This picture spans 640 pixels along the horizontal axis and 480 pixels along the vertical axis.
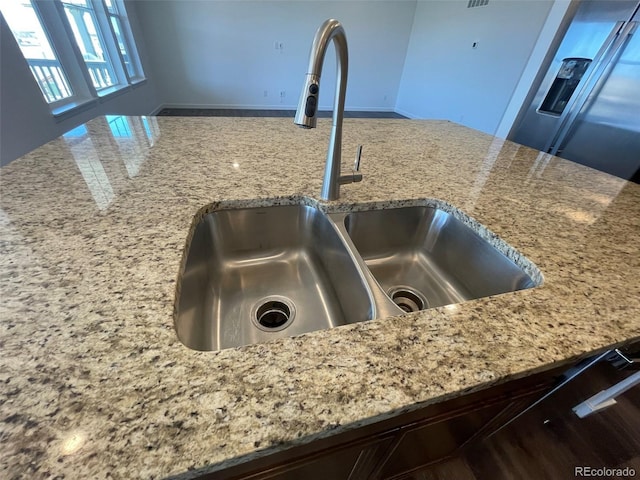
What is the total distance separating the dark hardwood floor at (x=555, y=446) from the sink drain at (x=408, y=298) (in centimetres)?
58

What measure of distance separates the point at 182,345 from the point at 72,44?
3920 mm

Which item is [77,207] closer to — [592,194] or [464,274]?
[464,274]

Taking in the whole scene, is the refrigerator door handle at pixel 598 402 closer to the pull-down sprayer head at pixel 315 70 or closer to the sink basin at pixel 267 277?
the sink basin at pixel 267 277

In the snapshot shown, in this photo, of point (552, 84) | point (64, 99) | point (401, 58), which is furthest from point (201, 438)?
point (401, 58)

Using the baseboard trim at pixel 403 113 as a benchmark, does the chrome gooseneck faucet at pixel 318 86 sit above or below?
above

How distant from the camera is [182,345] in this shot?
38cm

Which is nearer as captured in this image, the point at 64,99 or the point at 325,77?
the point at 64,99

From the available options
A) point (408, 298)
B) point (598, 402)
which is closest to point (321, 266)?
point (408, 298)

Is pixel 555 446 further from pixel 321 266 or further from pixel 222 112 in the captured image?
pixel 222 112

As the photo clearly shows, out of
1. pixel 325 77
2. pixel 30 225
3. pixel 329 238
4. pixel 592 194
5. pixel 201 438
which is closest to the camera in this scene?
pixel 201 438

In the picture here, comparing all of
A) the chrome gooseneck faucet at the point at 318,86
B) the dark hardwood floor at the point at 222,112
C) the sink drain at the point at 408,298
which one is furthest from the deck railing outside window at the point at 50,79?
the sink drain at the point at 408,298

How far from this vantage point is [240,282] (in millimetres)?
793

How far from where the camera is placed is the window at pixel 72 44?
230 centimetres

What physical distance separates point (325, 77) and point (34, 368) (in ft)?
19.9
